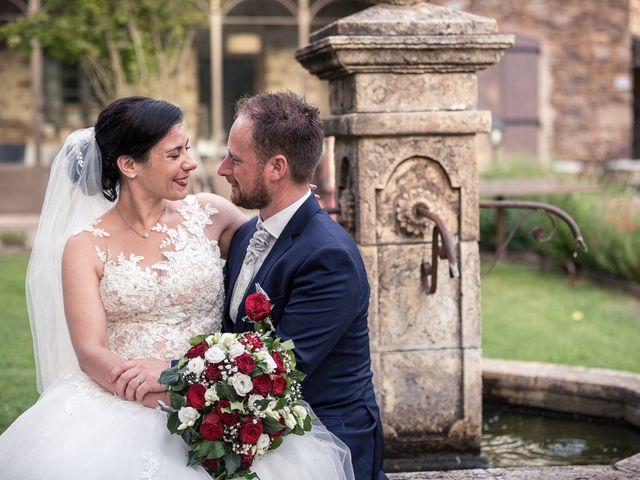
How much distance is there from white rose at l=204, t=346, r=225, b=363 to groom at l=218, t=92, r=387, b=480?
0.31 metres

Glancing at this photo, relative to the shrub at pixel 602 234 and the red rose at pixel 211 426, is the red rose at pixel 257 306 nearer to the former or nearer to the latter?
the red rose at pixel 211 426

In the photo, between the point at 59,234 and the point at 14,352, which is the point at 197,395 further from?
the point at 14,352

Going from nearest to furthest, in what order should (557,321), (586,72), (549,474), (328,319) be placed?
(328,319), (549,474), (557,321), (586,72)

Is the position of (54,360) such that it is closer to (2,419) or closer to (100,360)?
(100,360)

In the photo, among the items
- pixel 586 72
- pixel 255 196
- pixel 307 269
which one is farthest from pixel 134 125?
pixel 586 72

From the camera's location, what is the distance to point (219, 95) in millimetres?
16844

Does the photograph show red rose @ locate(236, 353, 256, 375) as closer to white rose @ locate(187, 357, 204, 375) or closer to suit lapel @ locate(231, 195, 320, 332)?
white rose @ locate(187, 357, 204, 375)

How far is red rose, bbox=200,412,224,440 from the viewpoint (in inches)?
108

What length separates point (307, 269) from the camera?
3039mm

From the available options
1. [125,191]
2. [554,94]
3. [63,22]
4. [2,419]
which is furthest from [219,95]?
[125,191]

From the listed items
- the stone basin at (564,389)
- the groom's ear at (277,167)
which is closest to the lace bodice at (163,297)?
the groom's ear at (277,167)

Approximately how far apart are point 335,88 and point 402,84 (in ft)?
1.21

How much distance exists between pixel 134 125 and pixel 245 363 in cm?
104

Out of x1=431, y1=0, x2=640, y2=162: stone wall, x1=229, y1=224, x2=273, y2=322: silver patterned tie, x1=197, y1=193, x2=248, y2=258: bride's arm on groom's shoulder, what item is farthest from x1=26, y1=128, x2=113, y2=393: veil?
x1=431, y1=0, x2=640, y2=162: stone wall
